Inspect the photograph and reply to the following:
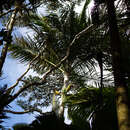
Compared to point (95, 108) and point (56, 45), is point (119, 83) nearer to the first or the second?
point (95, 108)

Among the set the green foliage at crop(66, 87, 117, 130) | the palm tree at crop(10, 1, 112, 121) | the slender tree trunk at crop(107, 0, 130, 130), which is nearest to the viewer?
the slender tree trunk at crop(107, 0, 130, 130)

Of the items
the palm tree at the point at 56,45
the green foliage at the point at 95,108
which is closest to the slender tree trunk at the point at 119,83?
the green foliage at the point at 95,108

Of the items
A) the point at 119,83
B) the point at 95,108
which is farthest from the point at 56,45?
the point at 119,83

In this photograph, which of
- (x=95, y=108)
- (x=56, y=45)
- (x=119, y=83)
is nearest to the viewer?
(x=119, y=83)

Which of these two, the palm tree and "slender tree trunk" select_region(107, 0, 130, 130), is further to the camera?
the palm tree

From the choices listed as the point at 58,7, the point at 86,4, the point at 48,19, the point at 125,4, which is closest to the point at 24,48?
the point at 48,19

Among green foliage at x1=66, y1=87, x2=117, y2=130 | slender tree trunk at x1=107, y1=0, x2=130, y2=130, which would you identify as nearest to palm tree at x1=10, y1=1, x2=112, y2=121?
green foliage at x1=66, y1=87, x2=117, y2=130

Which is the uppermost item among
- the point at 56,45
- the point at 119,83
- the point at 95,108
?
the point at 56,45

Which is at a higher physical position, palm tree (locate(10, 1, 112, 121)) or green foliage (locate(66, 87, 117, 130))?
palm tree (locate(10, 1, 112, 121))

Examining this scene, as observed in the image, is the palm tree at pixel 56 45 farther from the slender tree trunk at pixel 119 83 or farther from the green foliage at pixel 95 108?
the slender tree trunk at pixel 119 83

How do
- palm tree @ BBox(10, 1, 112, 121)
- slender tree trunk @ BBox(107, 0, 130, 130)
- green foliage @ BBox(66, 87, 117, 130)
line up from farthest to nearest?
palm tree @ BBox(10, 1, 112, 121)
green foliage @ BBox(66, 87, 117, 130)
slender tree trunk @ BBox(107, 0, 130, 130)

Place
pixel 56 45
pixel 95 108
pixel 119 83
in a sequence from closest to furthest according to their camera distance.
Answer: pixel 119 83, pixel 95 108, pixel 56 45

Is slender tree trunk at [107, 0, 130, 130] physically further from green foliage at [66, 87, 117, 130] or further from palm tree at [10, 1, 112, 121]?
palm tree at [10, 1, 112, 121]

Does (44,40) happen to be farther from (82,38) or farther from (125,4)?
(125,4)
